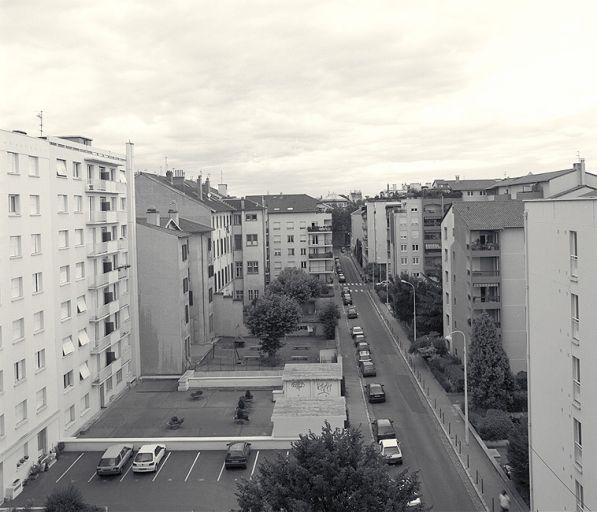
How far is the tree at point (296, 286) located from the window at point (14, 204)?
1463 inches

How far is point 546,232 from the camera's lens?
22.6 meters

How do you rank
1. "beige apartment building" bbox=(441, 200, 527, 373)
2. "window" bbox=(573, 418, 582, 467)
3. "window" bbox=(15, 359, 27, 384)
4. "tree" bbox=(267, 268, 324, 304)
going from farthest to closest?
1. "tree" bbox=(267, 268, 324, 304)
2. "beige apartment building" bbox=(441, 200, 527, 373)
3. "window" bbox=(15, 359, 27, 384)
4. "window" bbox=(573, 418, 582, 467)

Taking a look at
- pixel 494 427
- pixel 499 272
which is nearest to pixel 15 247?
pixel 494 427

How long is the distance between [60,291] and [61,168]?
7.12 m

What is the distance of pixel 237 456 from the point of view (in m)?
31.3

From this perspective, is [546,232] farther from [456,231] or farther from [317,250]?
[317,250]

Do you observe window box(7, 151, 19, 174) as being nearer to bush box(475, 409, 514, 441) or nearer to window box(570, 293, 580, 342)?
window box(570, 293, 580, 342)

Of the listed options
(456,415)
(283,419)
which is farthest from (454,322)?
(283,419)

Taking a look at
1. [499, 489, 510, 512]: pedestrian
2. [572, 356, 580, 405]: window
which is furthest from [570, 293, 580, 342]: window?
[499, 489, 510, 512]: pedestrian

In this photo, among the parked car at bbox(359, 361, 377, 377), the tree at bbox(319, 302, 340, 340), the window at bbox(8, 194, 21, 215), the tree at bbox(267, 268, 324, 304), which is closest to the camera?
the window at bbox(8, 194, 21, 215)

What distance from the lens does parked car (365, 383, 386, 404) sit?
42.2m

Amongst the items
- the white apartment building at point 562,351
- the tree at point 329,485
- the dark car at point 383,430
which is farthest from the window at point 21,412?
the white apartment building at point 562,351

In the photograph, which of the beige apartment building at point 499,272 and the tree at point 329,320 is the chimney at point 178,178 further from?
the beige apartment building at point 499,272

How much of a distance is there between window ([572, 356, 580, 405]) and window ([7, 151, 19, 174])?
26.4 meters
